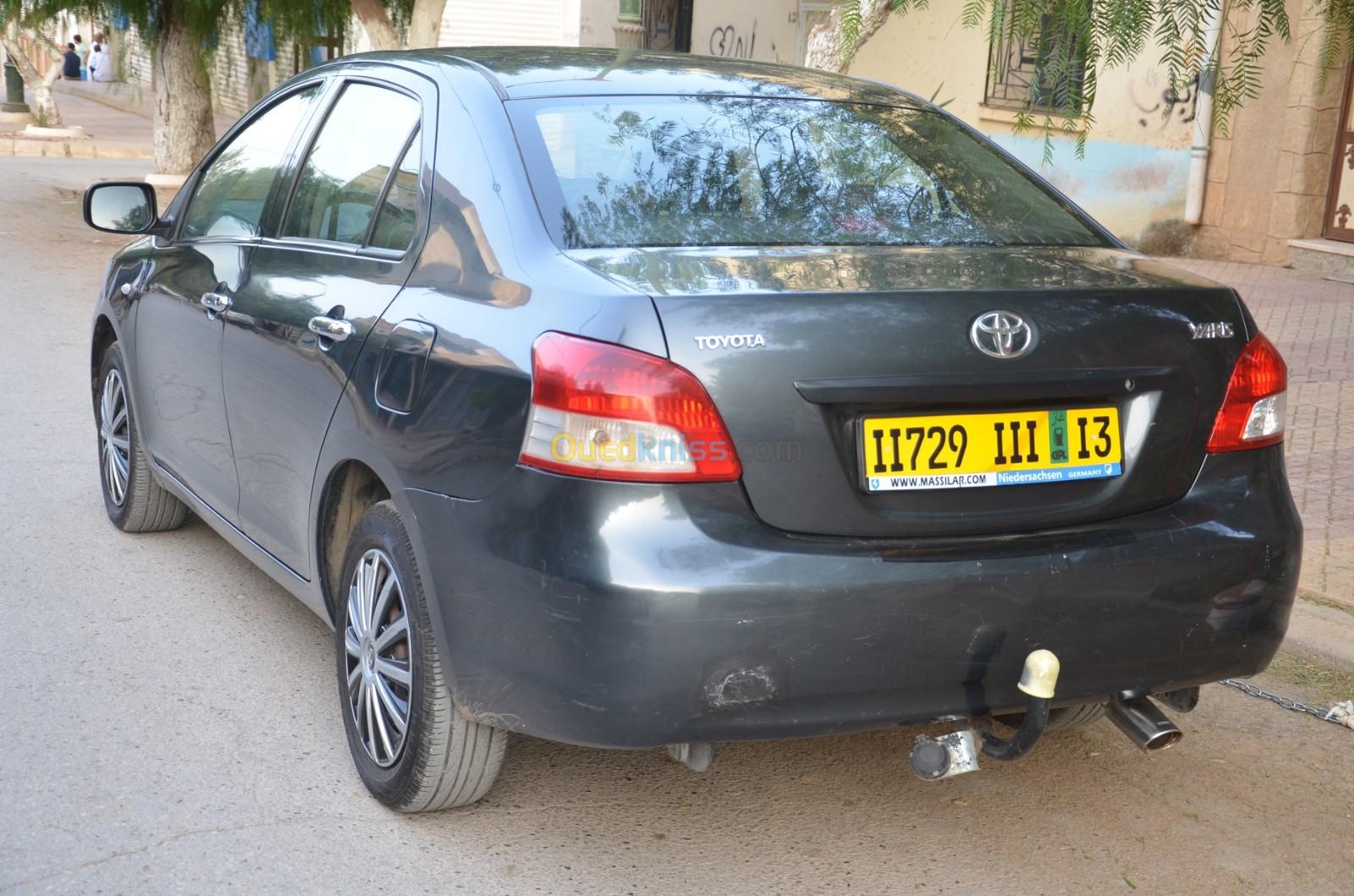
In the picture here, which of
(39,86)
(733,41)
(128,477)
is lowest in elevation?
(128,477)

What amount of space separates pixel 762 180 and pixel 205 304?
1.85 metres

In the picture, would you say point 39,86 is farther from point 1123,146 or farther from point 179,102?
point 1123,146

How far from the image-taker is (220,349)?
14.1 ft

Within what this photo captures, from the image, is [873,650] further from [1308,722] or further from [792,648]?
[1308,722]

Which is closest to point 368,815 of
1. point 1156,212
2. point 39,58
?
point 1156,212

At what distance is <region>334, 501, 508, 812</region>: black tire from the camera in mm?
3201

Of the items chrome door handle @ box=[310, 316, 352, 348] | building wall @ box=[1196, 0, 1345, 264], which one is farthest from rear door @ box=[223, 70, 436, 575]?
building wall @ box=[1196, 0, 1345, 264]

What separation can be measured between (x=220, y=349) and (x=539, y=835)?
175 cm

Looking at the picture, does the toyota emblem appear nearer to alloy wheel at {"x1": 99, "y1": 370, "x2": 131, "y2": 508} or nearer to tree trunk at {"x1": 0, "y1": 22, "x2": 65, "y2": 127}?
alloy wheel at {"x1": 99, "y1": 370, "x2": 131, "y2": 508}

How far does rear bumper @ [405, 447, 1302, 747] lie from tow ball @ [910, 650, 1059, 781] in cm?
5

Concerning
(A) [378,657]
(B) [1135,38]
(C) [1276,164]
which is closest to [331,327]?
(A) [378,657]

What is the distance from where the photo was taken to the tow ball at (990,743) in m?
2.90

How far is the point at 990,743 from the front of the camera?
3123 mm

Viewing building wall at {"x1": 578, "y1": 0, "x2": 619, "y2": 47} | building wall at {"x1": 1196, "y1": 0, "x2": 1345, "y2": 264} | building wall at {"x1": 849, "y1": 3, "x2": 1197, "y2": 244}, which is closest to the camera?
building wall at {"x1": 1196, "y1": 0, "x2": 1345, "y2": 264}
